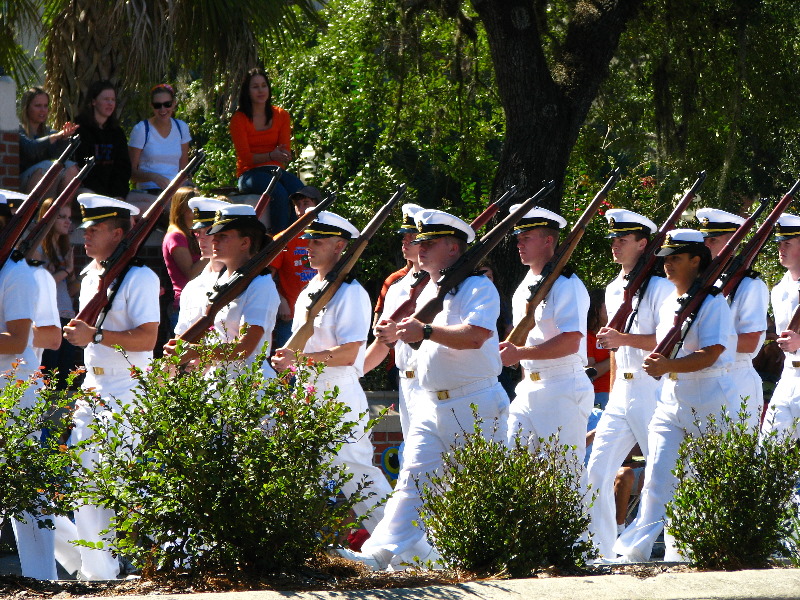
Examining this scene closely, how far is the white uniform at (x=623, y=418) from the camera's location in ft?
26.6

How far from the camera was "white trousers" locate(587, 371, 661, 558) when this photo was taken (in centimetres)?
809

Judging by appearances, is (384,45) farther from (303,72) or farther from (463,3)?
(303,72)

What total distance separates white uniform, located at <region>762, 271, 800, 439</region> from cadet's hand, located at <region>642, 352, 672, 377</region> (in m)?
1.28

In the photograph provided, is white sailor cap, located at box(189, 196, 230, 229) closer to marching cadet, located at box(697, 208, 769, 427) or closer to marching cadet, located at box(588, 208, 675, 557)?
marching cadet, located at box(588, 208, 675, 557)

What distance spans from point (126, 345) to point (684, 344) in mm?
3253

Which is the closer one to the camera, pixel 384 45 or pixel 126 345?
Answer: pixel 126 345

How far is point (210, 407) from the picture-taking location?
502 cm

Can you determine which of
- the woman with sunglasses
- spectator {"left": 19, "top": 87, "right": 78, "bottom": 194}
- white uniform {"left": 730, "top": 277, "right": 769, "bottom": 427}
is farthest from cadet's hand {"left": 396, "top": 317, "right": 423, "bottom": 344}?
the woman with sunglasses

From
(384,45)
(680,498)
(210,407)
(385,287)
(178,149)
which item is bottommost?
(680,498)

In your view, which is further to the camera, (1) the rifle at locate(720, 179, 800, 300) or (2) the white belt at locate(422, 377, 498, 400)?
(1) the rifle at locate(720, 179, 800, 300)

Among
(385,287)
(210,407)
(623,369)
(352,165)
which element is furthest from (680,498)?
(352,165)

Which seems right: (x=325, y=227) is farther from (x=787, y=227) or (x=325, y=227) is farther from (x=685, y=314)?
(x=787, y=227)

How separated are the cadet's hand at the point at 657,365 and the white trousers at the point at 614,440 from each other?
2.00 feet

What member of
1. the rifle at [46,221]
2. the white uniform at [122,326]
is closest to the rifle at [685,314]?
the white uniform at [122,326]
